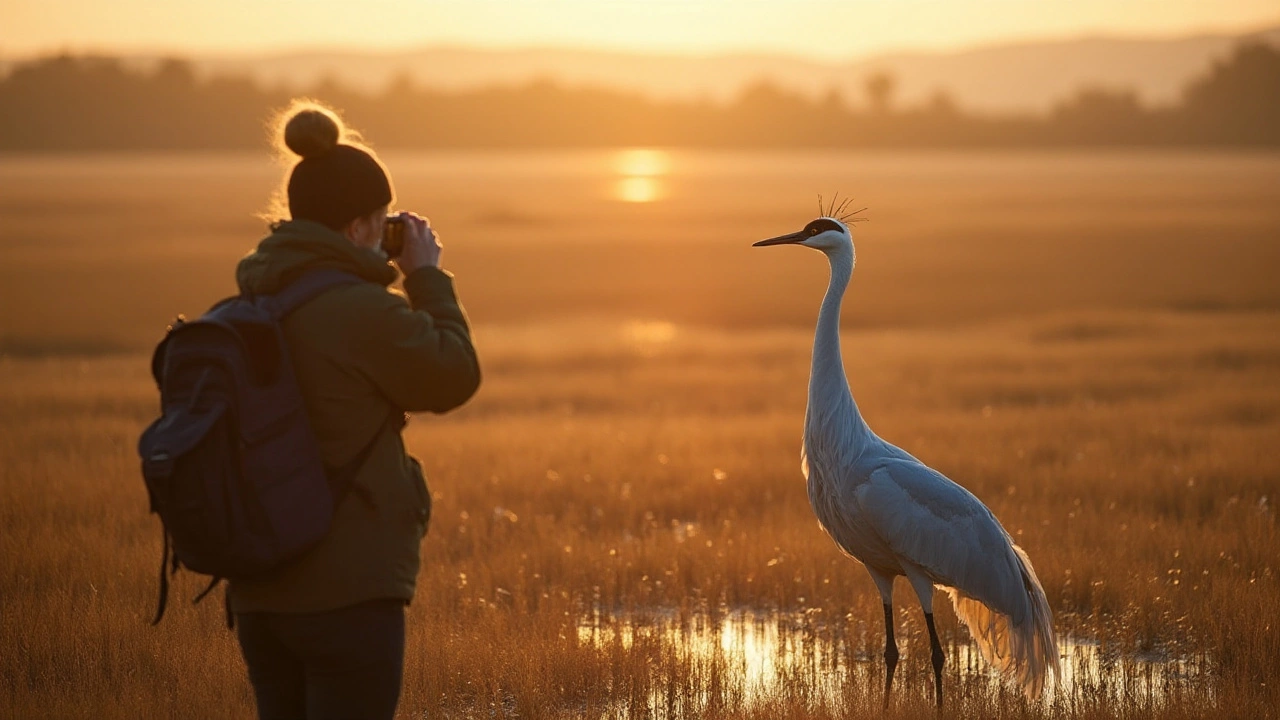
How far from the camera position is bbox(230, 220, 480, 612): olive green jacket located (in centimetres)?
299

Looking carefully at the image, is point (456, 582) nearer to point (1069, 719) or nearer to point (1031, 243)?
point (1069, 719)

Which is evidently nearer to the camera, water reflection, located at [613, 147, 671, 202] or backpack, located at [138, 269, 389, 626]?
backpack, located at [138, 269, 389, 626]

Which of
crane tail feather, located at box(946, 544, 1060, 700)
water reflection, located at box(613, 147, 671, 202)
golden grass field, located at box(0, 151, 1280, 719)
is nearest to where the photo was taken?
crane tail feather, located at box(946, 544, 1060, 700)

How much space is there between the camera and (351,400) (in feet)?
10.0

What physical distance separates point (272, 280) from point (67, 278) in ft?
93.2

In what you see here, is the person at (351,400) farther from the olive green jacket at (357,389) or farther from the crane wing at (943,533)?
the crane wing at (943,533)

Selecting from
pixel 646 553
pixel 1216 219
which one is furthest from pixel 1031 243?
pixel 646 553

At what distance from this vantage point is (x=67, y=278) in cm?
2884

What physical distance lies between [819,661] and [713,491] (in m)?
3.55

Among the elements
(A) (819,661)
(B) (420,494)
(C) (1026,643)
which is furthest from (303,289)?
(A) (819,661)

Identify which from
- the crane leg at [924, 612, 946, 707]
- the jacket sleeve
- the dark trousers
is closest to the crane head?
the crane leg at [924, 612, 946, 707]

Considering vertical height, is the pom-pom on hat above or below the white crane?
above

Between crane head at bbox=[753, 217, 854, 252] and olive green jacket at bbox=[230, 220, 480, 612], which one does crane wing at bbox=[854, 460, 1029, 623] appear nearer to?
crane head at bbox=[753, 217, 854, 252]

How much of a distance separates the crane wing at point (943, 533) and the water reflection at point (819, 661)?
502 mm
